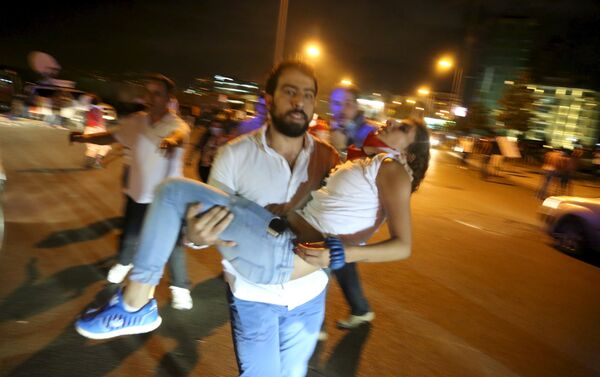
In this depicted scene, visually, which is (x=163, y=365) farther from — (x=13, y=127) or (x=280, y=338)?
(x=13, y=127)

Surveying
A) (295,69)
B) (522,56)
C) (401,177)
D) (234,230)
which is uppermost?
(522,56)

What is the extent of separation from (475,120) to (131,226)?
37.9m

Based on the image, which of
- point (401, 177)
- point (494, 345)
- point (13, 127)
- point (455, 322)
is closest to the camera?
point (401, 177)

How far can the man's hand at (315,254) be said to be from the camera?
183 centimetres

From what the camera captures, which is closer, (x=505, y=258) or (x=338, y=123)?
(x=338, y=123)

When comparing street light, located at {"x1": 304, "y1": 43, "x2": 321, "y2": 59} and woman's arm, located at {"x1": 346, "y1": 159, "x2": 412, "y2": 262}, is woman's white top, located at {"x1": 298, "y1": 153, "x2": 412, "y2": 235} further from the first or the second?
street light, located at {"x1": 304, "y1": 43, "x2": 321, "y2": 59}

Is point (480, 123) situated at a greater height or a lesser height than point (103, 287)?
greater

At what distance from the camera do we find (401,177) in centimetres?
199

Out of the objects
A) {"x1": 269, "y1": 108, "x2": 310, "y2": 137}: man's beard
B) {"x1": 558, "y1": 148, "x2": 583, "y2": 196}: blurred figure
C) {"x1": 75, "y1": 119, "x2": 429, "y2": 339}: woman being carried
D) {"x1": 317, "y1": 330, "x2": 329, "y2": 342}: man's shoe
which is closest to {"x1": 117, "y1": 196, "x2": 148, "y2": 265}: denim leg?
{"x1": 317, "y1": 330, "x2": 329, "y2": 342}: man's shoe

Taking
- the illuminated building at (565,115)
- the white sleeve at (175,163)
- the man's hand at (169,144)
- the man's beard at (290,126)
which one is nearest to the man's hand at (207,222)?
the man's beard at (290,126)

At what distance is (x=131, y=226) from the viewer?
4004mm

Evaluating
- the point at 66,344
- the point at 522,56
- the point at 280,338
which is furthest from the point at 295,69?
the point at 522,56

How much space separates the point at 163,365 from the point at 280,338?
148 centimetres

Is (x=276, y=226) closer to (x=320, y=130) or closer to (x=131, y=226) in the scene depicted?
(x=131, y=226)
